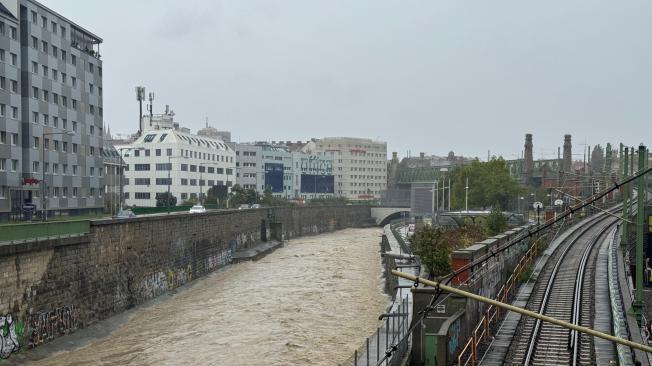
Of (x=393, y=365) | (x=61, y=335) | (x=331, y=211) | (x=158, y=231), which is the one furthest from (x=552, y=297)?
(x=331, y=211)

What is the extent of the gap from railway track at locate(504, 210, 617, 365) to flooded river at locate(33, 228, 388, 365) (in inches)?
370

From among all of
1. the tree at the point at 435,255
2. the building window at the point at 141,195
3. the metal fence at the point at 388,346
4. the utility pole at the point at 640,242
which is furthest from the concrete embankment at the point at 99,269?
the building window at the point at 141,195

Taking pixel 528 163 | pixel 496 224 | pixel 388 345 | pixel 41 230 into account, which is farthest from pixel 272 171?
pixel 388 345

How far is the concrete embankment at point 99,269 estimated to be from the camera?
103 ft

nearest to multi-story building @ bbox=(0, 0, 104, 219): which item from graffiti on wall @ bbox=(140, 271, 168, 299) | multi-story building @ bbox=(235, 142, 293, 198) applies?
graffiti on wall @ bbox=(140, 271, 168, 299)

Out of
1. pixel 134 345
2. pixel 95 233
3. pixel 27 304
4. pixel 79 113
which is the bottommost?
pixel 134 345

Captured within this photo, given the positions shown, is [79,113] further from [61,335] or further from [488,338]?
[488,338]

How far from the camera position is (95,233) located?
4097cm

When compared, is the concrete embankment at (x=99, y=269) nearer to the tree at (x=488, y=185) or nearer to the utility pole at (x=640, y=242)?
the utility pole at (x=640, y=242)

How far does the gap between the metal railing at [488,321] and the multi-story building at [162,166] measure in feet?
296

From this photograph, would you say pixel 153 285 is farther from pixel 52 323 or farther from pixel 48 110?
pixel 48 110

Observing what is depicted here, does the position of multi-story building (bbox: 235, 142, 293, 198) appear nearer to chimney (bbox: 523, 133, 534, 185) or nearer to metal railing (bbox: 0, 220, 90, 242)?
chimney (bbox: 523, 133, 534, 185)

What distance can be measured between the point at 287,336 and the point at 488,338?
13496 mm

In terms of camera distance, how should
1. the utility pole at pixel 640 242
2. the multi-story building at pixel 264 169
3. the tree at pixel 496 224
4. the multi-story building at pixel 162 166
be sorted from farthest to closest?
the multi-story building at pixel 264 169
the multi-story building at pixel 162 166
the tree at pixel 496 224
the utility pole at pixel 640 242
